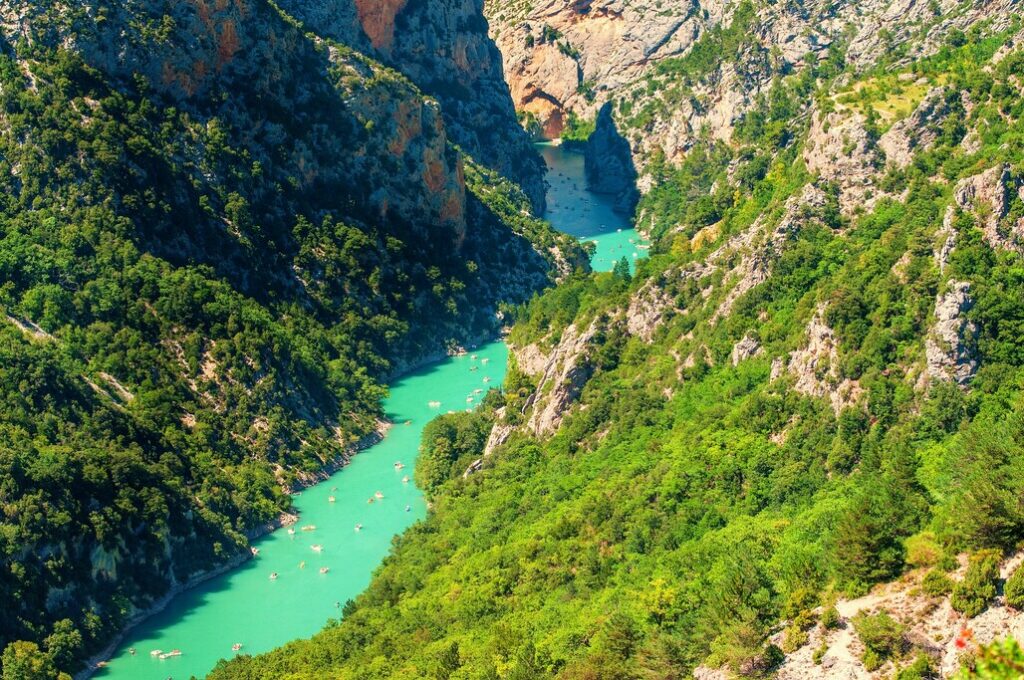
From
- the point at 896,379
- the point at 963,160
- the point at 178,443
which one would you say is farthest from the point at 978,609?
the point at 178,443

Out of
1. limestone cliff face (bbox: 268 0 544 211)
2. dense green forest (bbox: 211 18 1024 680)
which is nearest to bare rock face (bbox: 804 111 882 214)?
dense green forest (bbox: 211 18 1024 680)

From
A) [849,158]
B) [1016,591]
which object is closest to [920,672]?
[1016,591]

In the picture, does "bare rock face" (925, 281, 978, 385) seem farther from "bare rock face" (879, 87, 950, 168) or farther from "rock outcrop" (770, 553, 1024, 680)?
"rock outcrop" (770, 553, 1024, 680)

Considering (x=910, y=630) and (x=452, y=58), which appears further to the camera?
(x=452, y=58)

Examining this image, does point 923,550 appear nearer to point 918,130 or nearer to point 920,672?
point 920,672

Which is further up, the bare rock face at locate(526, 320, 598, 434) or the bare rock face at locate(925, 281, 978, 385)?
the bare rock face at locate(526, 320, 598, 434)

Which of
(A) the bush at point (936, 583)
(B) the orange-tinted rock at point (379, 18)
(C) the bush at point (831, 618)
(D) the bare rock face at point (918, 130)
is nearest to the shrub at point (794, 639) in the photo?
(C) the bush at point (831, 618)
